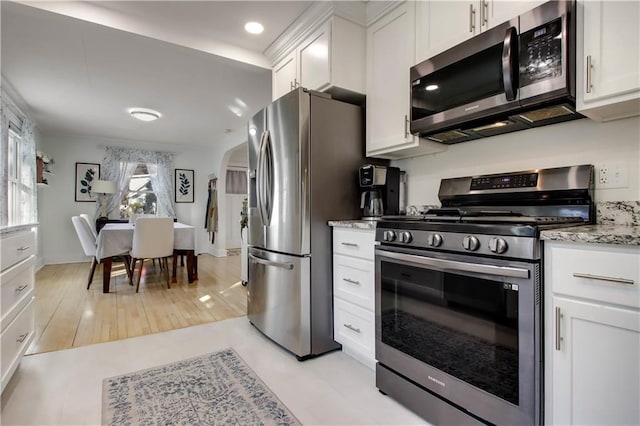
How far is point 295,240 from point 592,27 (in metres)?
1.80

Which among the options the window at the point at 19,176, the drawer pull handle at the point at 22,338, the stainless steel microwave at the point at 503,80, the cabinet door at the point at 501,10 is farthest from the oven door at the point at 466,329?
the window at the point at 19,176

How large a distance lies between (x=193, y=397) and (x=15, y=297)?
1.16 meters

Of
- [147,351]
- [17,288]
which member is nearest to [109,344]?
[147,351]

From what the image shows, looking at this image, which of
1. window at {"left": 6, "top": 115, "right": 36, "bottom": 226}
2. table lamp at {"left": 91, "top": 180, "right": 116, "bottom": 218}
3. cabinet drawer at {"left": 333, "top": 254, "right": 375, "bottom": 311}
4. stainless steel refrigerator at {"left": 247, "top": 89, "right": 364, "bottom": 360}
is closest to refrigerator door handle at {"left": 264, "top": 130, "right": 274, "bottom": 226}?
stainless steel refrigerator at {"left": 247, "top": 89, "right": 364, "bottom": 360}

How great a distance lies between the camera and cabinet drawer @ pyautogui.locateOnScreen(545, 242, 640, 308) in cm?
98

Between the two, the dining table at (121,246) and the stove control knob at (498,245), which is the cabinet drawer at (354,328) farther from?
the dining table at (121,246)

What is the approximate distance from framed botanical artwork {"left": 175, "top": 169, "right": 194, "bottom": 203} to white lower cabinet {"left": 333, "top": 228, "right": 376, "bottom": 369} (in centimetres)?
597

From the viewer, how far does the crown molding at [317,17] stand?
2244 millimetres

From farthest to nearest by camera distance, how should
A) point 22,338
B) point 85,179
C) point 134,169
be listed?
point 134,169, point 85,179, point 22,338

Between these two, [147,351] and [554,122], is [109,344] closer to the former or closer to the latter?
[147,351]

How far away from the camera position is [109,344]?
2.44 m

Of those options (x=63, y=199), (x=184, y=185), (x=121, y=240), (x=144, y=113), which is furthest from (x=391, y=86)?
(x=63, y=199)

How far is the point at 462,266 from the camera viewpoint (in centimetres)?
135

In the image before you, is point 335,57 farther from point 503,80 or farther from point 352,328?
point 352,328
